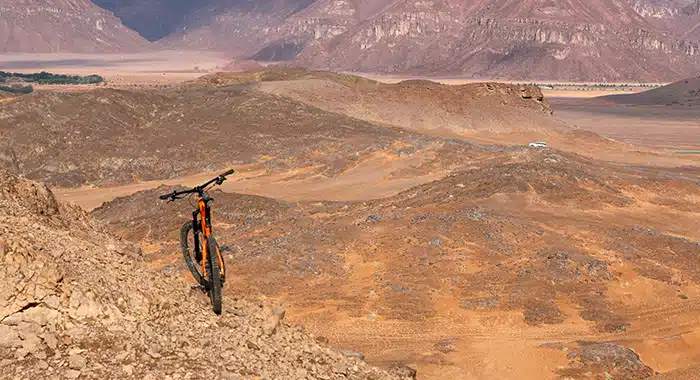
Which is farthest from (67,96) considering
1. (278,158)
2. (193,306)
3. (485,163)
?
(193,306)

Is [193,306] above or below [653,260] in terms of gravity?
above

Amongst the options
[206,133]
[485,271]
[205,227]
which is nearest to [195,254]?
[205,227]

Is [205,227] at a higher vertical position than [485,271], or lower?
higher

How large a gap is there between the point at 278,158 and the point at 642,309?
41492 millimetres

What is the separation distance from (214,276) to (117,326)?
238 cm

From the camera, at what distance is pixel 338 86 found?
303ft

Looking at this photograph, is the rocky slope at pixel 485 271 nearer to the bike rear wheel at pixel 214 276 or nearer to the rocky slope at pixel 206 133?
the bike rear wheel at pixel 214 276

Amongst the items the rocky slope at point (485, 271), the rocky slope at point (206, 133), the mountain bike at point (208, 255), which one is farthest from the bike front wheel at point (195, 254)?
the rocky slope at point (206, 133)

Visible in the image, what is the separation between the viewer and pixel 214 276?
1278 cm

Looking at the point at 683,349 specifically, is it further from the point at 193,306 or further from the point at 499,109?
the point at 499,109

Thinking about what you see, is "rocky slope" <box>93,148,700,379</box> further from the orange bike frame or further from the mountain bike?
the orange bike frame

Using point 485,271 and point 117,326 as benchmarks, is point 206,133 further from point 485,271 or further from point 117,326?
point 117,326

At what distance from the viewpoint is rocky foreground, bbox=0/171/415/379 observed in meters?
10.0

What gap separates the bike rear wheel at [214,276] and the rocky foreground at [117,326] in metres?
0.21
